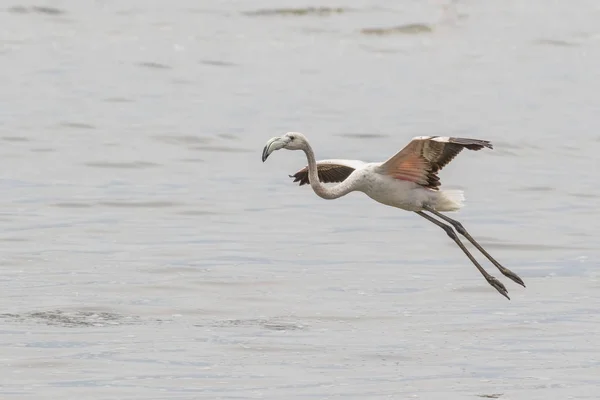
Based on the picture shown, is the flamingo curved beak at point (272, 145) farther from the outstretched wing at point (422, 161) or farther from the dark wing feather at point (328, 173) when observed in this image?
the dark wing feather at point (328, 173)

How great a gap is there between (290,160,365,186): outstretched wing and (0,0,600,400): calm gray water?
127cm

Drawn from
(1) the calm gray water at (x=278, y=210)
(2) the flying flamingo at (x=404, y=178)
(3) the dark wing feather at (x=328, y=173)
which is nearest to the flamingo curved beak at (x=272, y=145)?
(2) the flying flamingo at (x=404, y=178)

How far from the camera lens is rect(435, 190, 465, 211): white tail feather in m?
14.4

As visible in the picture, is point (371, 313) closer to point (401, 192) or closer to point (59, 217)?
point (401, 192)

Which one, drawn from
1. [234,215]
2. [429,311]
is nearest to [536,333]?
[429,311]

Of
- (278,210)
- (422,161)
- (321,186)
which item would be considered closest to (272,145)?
(321,186)

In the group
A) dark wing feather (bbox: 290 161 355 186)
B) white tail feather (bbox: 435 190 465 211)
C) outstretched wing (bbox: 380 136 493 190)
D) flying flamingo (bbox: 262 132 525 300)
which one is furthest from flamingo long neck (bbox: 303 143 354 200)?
white tail feather (bbox: 435 190 465 211)

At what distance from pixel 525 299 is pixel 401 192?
2493mm

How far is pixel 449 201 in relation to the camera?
14.4 metres

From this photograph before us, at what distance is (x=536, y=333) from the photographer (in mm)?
14148

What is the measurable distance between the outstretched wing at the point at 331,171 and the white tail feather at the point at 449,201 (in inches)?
31.8

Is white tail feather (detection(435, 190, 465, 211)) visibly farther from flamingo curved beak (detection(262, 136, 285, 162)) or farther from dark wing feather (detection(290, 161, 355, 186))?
flamingo curved beak (detection(262, 136, 285, 162))

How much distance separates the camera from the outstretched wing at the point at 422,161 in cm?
1358

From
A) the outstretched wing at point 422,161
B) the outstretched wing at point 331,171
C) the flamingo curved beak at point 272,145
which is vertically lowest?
the outstretched wing at point 331,171
